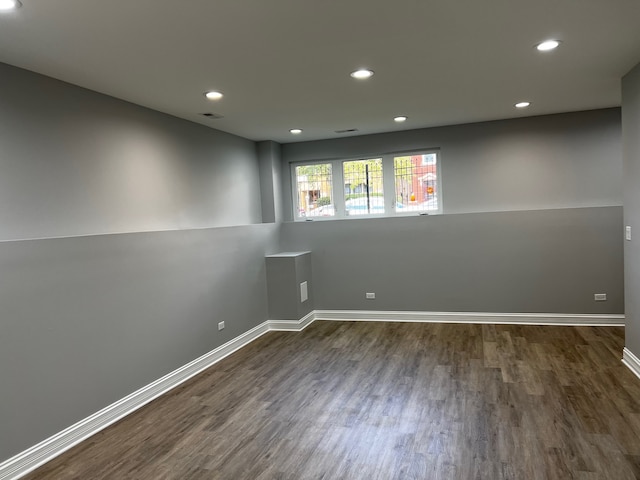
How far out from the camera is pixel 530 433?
270 cm

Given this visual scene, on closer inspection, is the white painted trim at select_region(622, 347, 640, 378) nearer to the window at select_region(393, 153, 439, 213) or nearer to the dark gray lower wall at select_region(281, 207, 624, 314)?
the dark gray lower wall at select_region(281, 207, 624, 314)

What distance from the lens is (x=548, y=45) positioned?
2775 millimetres

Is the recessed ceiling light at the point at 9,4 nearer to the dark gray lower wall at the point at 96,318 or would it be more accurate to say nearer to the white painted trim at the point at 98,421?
the dark gray lower wall at the point at 96,318

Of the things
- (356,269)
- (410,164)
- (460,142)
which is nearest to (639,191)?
(460,142)

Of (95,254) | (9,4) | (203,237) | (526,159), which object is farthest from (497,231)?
(9,4)

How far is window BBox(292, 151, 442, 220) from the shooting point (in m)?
5.74

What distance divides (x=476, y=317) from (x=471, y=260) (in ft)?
2.41

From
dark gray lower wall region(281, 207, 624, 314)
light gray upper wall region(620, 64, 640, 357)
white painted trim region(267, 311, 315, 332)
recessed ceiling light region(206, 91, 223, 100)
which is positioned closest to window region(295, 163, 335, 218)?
dark gray lower wall region(281, 207, 624, 314)

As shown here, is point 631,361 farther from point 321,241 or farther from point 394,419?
point 321,241

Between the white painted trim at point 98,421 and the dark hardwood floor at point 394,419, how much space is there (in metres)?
0.07

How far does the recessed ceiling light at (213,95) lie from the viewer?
348 centimetres

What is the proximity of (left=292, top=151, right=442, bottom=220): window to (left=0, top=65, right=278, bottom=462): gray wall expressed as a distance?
1.75m

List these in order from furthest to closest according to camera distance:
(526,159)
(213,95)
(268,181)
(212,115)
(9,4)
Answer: (268,181) < (526,159) < (212,115) < (213,95) < (9,4)

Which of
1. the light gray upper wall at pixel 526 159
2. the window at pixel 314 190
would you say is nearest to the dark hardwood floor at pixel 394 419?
the light gray upper wall at pixel 526 159
